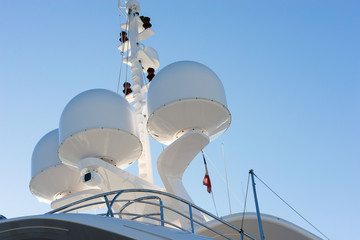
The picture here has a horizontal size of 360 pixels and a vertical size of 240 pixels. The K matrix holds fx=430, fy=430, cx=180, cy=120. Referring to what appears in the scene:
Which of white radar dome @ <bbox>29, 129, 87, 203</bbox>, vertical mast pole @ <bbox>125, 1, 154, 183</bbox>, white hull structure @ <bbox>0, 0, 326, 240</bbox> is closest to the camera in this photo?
white hull structure @ <bbox>0, 0, 326, 240</bbox>

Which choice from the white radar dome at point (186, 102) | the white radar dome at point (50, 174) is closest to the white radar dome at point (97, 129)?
the white radar dome at point (186, 102)

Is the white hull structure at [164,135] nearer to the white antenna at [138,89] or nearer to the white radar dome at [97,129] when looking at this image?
the white radar dome at [97,129]

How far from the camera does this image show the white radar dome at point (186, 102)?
31.1 feet

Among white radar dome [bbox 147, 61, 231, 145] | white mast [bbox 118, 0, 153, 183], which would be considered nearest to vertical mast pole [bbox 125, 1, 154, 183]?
white mast [bbox 118, 0, 153, 183]

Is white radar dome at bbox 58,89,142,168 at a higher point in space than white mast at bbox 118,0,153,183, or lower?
lower

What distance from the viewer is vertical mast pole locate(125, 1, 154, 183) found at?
12.1 m

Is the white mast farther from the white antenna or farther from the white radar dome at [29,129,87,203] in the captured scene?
the white radar dome at [29,129,87,203]

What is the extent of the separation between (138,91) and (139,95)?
226 mm

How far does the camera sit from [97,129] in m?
9.45

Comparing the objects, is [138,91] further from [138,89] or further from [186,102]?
[186,102]

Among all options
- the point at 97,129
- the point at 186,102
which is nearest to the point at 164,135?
the point at 186,102

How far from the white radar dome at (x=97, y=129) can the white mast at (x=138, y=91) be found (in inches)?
43.0

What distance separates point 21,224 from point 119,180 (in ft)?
19.7

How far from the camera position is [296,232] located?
8.37 metres
